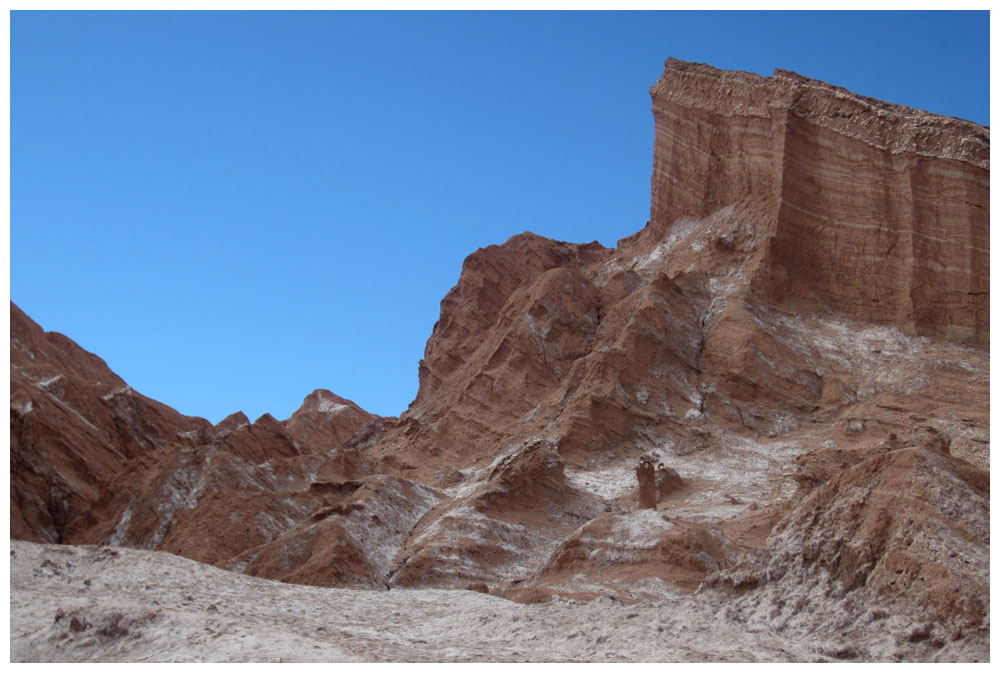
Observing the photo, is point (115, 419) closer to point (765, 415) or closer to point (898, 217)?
point (765, 415)

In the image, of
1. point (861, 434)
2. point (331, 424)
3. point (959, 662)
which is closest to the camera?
point (959, 662)

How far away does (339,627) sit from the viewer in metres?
18.2

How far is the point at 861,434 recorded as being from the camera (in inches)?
1839

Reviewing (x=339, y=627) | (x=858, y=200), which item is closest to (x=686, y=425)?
(x=858, y=200)

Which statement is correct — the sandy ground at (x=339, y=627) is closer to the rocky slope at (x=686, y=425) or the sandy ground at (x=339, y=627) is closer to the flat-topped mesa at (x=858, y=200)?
the rocky slope at (x=686, y=425)

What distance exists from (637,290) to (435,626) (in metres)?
42.6

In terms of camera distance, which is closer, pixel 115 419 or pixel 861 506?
pixel 861 506

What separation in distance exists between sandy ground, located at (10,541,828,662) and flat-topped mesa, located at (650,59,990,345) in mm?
40750

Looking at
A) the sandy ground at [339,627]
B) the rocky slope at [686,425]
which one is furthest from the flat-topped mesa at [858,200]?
the sandy ground at [339,627]

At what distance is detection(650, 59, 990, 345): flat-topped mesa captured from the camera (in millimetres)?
57688

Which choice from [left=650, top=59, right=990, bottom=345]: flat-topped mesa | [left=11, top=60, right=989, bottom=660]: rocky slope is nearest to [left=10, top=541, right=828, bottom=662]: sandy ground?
[left=11, top=60, right=989, bottom=660]: rocky slope

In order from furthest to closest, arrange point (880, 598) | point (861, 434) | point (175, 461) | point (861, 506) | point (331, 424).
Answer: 1. point (331, 424)
2. point (861, 434)
3. point (175, 461)
4. point (861, 506)
5. point (880, 598)

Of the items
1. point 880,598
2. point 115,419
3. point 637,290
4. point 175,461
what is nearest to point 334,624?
point 880,598

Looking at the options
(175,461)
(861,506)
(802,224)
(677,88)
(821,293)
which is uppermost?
(677,88)
